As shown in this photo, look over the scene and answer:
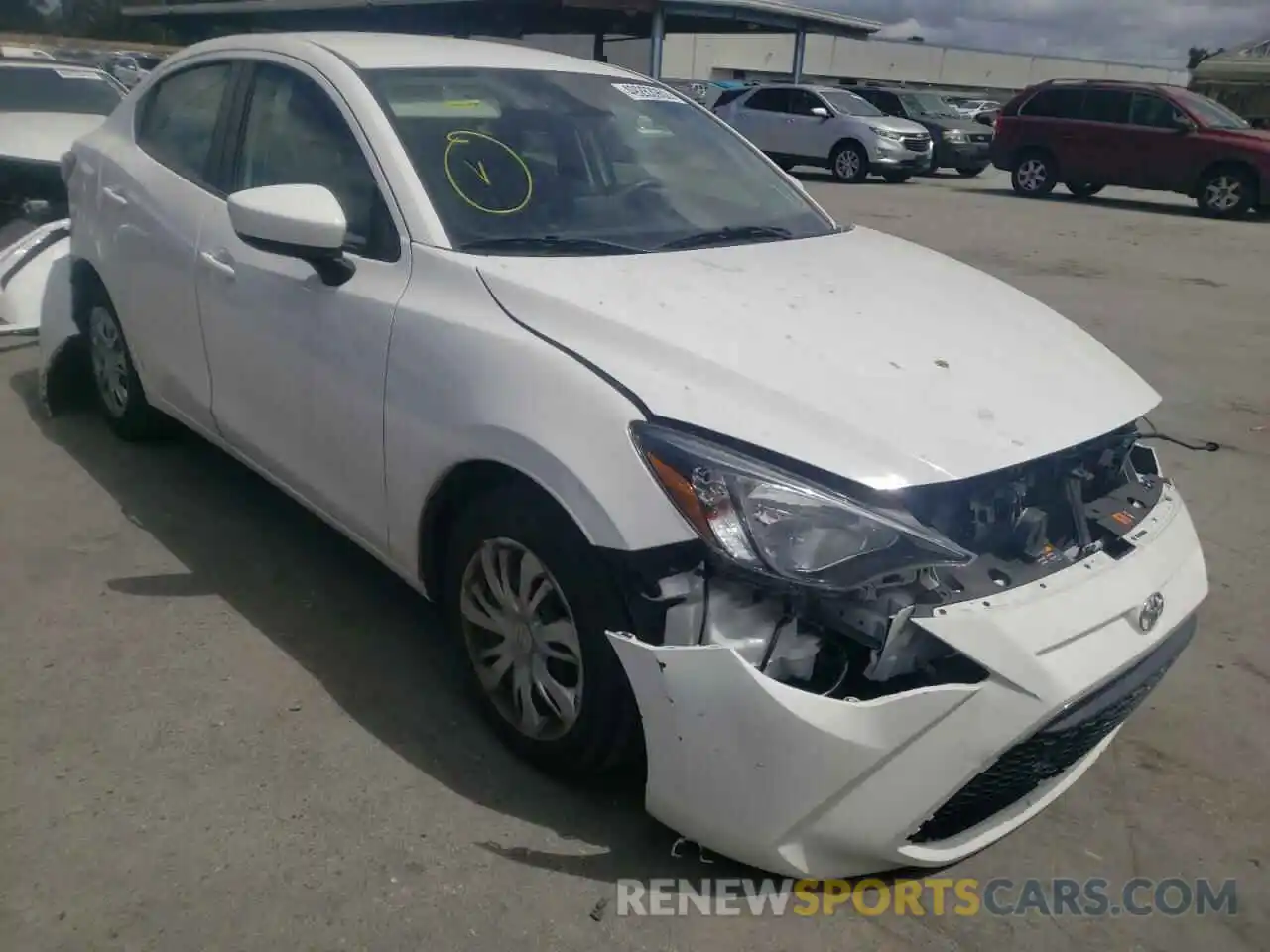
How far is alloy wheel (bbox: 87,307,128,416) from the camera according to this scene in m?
4.66

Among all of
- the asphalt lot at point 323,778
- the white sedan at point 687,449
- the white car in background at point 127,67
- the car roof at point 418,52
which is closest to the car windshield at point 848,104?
the white car in background at point 127,67

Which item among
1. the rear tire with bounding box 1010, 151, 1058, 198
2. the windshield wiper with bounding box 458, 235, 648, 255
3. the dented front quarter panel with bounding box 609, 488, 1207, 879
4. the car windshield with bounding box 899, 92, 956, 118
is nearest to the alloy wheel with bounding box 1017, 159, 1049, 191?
the rear tire with bounding box 1010, 151, 1058, 198

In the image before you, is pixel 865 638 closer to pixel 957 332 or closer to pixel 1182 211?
pixel 957 332

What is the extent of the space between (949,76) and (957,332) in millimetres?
73387

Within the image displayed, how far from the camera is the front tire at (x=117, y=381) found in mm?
4637

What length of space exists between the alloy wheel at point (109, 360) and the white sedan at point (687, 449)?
3.36 feet

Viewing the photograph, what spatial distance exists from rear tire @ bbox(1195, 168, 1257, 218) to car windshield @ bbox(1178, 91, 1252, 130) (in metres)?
0.67

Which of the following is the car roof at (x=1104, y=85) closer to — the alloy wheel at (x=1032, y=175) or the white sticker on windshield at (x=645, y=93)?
the alloy wheel at (x=1032, y=175)

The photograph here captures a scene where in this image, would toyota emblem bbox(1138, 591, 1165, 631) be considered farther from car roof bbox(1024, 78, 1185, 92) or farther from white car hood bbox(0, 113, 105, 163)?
car roof bbox(1024, 78, 1185, 92)

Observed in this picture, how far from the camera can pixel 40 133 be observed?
7.91 m

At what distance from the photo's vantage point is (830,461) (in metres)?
2.24

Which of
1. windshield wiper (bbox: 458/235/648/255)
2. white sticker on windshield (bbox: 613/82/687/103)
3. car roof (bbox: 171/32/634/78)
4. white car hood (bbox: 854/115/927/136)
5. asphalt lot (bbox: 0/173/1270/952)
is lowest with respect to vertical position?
white car hood (bbox: 854/115/927/136)

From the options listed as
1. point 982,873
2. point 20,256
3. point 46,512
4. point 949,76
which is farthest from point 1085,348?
point 949,76

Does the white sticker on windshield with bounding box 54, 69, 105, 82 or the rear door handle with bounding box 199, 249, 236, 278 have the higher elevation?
the white sticker on windshield with bounding box 54, 69, 105, 82
